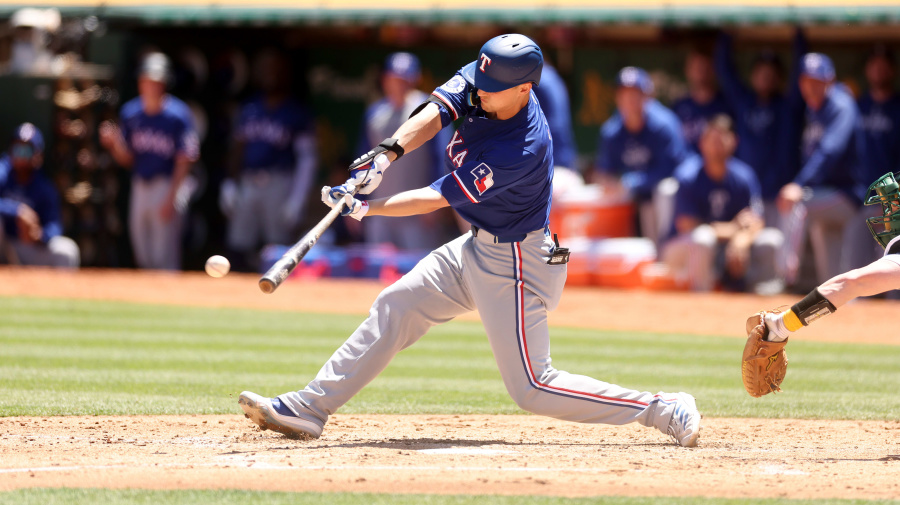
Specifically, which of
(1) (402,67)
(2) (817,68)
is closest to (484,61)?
(2) (817,68)

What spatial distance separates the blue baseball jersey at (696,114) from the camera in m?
11.3

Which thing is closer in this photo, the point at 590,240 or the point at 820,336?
the point at 820,336

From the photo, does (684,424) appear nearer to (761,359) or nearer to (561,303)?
(761,359)

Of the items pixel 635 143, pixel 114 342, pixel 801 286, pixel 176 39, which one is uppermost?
pixel 176 39

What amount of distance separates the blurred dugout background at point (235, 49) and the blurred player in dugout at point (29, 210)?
2.42 feet

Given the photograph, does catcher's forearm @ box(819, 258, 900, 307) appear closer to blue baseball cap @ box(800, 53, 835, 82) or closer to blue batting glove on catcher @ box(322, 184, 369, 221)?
blue batting glove on catcher @ box(322, 184, 369, 221)

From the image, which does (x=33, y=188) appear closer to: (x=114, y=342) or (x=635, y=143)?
(x=114, y=342)

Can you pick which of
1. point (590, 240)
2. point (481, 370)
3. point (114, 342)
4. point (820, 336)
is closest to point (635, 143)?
point (590, 240)

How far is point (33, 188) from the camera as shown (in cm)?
1213

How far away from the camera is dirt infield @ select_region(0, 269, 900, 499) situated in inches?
148

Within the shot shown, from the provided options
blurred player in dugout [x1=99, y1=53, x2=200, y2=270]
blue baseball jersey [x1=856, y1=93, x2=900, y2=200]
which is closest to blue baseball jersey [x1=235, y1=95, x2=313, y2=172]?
blurred player in dugout [x1=99, y1=53, x2=200, y2=270]

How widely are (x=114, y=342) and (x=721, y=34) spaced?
264 inches

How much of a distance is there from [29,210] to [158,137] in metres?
1.53

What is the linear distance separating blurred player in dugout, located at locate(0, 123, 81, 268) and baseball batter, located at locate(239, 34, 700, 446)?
8416 mm
